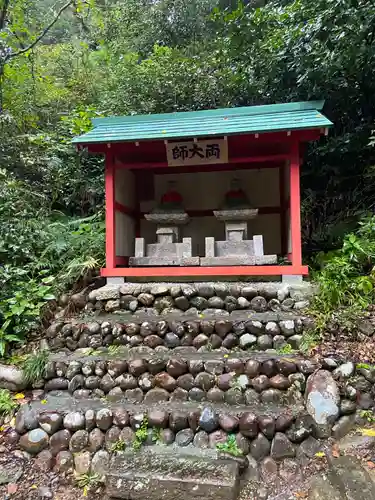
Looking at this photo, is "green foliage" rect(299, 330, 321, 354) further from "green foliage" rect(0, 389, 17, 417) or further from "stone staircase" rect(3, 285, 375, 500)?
"green foliage" rect(0, 389, 17, 417)

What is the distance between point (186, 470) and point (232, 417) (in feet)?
2.03

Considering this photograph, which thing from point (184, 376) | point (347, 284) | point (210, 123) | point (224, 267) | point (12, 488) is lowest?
point (12, 488)

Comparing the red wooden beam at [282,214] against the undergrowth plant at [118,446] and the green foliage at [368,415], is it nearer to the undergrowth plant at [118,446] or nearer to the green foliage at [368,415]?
the green foliage at [368,415]

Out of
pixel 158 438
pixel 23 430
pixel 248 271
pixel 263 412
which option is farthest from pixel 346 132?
pixel 23 430

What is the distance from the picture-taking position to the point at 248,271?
15.8 feet

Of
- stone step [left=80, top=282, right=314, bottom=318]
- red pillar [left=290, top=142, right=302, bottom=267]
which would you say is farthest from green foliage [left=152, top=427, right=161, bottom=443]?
red pillar [left=290, top=142, right=302, bottom=267]

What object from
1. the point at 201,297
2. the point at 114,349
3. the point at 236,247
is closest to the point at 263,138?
the point at 236,247

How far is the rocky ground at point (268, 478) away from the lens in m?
2.79

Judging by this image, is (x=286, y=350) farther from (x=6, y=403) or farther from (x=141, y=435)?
(x=6, y=403)

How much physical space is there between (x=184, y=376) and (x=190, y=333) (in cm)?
62

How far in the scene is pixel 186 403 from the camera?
3.48m

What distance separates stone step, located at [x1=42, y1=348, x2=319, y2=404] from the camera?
3.47m

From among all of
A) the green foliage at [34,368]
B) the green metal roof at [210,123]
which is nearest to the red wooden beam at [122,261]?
the green metal roof at [210,123]

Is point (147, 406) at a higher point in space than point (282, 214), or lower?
lower
